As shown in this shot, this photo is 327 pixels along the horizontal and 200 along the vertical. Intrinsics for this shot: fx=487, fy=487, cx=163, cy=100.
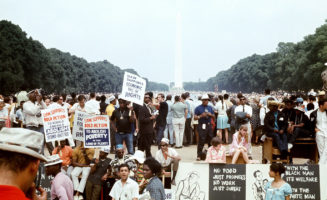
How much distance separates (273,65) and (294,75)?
28.6 meters

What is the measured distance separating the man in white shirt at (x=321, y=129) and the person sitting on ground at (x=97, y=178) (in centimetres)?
476

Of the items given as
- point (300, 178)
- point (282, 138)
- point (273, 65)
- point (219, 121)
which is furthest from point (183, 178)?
point (273, 65)

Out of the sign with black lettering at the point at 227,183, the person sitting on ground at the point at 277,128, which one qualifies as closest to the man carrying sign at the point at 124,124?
the person sitting on ground at the point at 277,128

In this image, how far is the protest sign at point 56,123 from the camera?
34.2 ft

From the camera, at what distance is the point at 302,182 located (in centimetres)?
864

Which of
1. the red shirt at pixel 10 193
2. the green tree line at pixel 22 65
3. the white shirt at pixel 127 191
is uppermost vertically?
the green tree line at pixel 22 65

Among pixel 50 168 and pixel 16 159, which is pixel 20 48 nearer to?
pixel 50 168

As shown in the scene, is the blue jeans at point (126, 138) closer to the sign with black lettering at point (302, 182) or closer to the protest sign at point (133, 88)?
the protest sign at point (133, 88)

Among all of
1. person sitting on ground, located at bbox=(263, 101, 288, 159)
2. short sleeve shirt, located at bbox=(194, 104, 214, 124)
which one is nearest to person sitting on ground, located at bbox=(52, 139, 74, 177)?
person sitting on ground, located at bbox=(263, 101, 288, 159)

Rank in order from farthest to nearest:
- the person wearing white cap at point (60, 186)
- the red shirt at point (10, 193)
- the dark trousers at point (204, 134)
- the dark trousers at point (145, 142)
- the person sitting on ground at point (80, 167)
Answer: the dark trousers at point (204, 134) → the dark trousers at point (145, 142) → the person sitting on ground at point (80, 167) → the person wearing white cap at point (60, 186) → the red shirt at point (10, 193)

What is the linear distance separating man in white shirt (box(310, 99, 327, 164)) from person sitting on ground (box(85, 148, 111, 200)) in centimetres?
476

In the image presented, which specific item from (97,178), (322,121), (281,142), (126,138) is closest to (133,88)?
(126,138)

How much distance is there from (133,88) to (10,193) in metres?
9.53

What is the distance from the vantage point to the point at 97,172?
914cm
